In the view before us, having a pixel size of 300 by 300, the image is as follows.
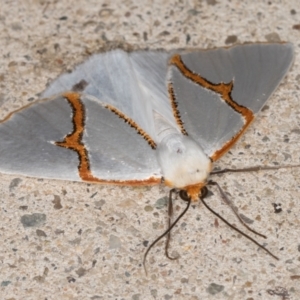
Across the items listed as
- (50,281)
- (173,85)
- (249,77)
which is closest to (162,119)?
(173,85)

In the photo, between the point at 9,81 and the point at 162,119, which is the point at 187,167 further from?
the point at 9,81

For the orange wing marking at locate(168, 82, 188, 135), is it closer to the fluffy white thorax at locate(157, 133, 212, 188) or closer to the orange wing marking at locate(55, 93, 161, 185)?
the fluffy white thorax at locate(157, 133, 212, 188)

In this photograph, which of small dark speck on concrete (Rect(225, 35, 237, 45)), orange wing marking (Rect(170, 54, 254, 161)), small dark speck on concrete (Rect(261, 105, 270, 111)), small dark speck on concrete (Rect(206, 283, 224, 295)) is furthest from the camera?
small dark speck on concrete (Rect(225, 35, 237, 45))

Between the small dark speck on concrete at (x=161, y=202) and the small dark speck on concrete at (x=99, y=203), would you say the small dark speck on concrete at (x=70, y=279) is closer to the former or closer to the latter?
the small dark speck on concrete at (x=99, y=203)

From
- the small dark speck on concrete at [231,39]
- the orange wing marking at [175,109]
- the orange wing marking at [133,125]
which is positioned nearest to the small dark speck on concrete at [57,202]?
the orange wing marking at [133,125]

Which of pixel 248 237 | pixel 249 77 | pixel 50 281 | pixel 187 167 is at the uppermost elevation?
pixel 249 77

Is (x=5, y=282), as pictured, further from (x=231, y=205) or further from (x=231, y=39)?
(x=231, y=39)

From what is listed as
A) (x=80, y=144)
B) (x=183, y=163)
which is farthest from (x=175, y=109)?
(x=80, y=144)

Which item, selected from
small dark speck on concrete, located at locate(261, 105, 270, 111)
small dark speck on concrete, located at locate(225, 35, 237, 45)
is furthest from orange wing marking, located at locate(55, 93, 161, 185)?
small dark speck on concrete, located at locate(225, 35, 237, 45)

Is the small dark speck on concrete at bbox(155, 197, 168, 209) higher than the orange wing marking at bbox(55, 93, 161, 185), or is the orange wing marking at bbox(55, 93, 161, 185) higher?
the orange wing marking at bbox(55, 93, 161, 185)
